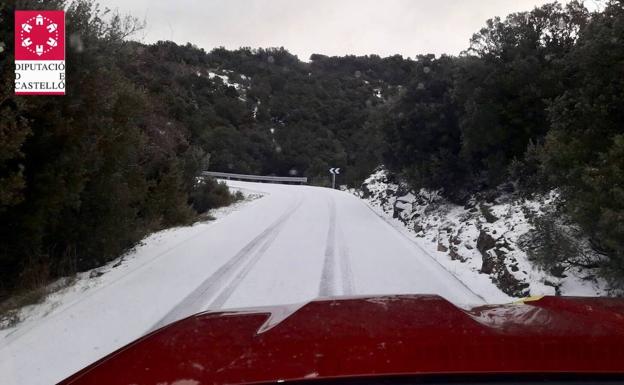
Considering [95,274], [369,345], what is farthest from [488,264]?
[369,345]

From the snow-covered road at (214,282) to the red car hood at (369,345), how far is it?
183 cm

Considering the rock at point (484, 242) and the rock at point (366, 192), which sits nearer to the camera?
the rock at point (484, 242)

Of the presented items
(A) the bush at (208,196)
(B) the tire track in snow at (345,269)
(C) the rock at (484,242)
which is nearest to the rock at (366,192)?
(A) the bush at (208,196)

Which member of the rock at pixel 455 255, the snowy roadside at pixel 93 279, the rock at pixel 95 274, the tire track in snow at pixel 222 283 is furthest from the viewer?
the rock at pixel 455 255

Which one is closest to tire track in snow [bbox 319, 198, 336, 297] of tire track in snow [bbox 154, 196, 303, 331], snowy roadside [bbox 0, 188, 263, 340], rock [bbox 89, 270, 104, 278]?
tire track in snow [bbox 154, 196, 303, 331]

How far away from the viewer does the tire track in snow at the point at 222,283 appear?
6199 millimetres

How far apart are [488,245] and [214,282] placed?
18.3 feet

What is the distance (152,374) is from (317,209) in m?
17.0

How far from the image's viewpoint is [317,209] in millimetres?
18719

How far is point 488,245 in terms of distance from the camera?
955 cm

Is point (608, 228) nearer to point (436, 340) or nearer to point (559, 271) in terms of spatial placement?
point (559, 271)

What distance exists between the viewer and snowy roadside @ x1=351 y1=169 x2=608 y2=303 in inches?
281

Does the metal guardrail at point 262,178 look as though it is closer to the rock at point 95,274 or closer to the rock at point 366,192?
the rock at point 366,192

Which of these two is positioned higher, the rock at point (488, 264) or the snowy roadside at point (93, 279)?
the rock at point (488, 264)
